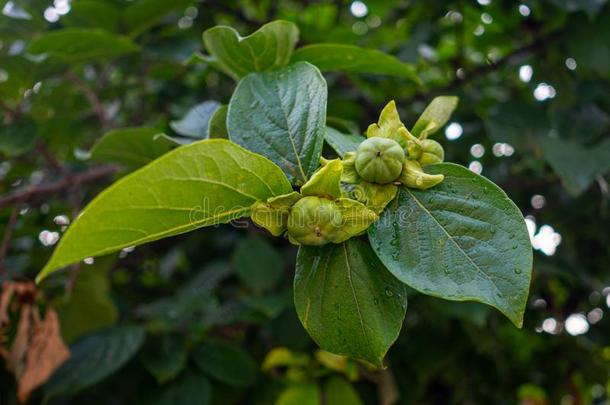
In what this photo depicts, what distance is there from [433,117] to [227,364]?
932 mm

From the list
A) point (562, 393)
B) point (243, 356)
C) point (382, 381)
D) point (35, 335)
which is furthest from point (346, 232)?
point (562, 393)

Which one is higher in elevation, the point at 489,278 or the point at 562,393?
the point at 489,278

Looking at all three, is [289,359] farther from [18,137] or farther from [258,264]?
[18,137]

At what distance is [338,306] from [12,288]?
2.71 ft

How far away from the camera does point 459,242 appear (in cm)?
61

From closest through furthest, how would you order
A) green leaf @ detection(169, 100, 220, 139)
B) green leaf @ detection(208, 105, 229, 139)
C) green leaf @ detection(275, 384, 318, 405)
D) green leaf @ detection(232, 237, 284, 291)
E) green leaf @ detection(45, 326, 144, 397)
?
green leaf @ detection(208, 105, 229, 139) → green leaf @ detection(169, 100, 220, 139) → green leaf @ detection(45, 326, 144, 397) → green leaf @ detection(275, 384, 318, 405) → green leaf @ detection(232, 237, 284, 291)

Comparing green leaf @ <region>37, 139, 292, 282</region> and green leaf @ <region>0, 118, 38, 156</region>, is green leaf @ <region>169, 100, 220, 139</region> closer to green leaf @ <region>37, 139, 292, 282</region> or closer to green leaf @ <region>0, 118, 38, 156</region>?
green leaf @ <region>37, 139, 292, 282</region>

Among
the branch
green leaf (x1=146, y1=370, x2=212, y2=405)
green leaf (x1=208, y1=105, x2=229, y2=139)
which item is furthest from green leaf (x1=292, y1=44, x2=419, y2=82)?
green leaf (x1=146, y1=370, x2=212, y2=405)

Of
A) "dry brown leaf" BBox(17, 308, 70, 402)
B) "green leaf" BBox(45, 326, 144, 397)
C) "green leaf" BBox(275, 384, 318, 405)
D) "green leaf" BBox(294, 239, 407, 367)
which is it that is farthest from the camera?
"green leaf" BBox(275, 384, 318, 405)

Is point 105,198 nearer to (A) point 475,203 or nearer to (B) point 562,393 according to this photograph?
(A) point 475,203

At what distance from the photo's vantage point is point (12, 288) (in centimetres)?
120

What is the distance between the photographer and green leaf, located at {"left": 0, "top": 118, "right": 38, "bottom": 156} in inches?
52.1

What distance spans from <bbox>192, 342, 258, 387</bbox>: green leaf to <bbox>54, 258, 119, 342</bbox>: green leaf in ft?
0.79

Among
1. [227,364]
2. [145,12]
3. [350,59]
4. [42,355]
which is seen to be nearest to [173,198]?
[350,59]
